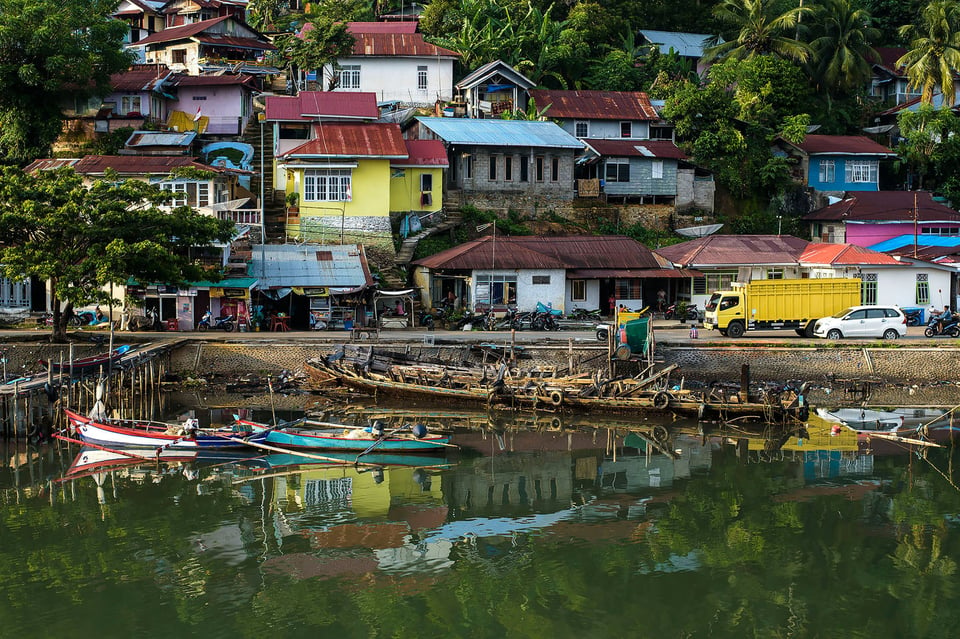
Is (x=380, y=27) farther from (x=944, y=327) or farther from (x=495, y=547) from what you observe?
(x=495, y=547)

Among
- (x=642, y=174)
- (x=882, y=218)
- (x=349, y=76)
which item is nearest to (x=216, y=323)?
(x=349, y=76)

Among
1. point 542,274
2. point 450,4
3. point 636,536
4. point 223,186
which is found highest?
point 450,4

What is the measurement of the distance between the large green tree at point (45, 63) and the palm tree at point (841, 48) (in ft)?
119

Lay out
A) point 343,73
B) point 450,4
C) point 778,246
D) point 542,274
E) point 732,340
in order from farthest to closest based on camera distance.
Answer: point 450,4 < point 343,73 < point 778,246 < point 542,274 < point 732,340

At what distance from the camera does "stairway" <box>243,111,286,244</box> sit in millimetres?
44312

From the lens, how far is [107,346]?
33.8 metres

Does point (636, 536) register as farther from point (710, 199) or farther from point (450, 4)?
point (450, 4)

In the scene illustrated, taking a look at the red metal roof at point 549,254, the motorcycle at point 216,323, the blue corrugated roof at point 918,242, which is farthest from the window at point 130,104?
the blue corrugated roof at point 918,242

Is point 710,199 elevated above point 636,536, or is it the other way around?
point 710,199

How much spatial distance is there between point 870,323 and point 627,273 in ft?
31.8

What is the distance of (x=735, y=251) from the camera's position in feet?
145

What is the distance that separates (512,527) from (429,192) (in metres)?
26.7

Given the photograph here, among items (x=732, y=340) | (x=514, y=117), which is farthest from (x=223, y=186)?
(x=732, y=340)

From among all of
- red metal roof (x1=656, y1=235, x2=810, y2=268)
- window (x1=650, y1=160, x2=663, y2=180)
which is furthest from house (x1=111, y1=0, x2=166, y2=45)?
red metal roof (x1=656, y1=235, x2=810, y2=268)
